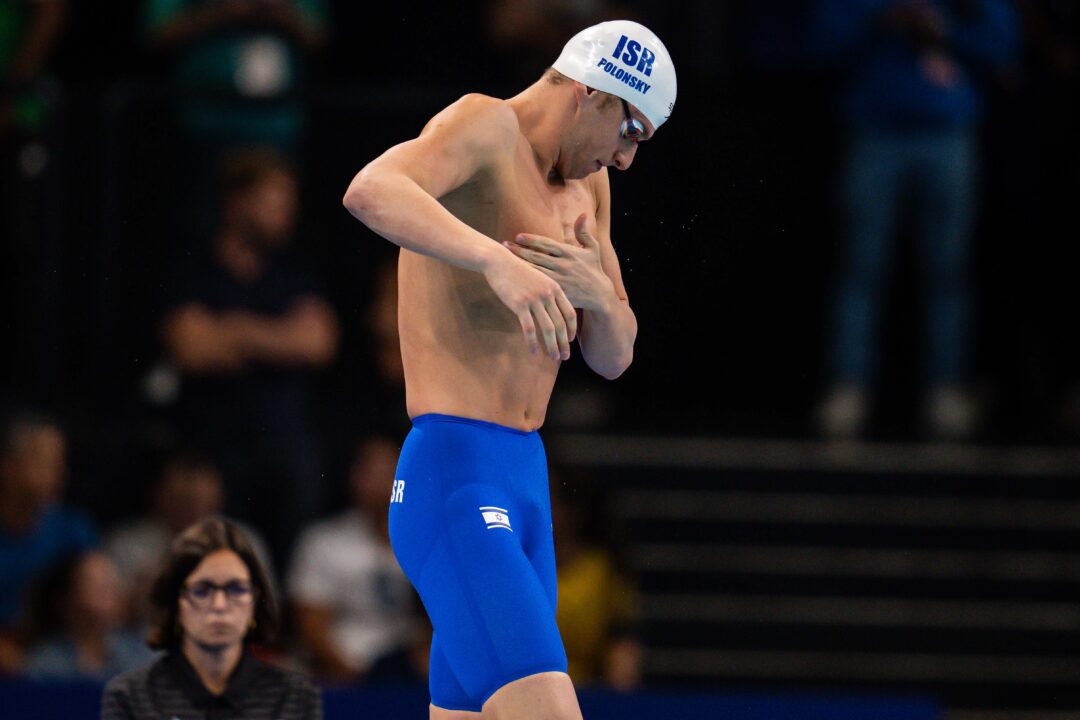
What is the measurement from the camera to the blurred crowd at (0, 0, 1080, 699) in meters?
8.24

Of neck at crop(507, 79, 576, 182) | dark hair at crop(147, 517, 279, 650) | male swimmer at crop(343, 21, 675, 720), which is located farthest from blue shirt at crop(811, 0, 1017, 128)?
dark hair at crop(147, 517, 279, 650)

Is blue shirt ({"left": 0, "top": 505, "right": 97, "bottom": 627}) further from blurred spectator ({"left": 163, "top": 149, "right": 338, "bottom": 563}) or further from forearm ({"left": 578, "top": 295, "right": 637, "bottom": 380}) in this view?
forearm ({"left": 578, "top": 295, "right": 637, "bottom": 380})

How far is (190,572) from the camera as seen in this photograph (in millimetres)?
5648

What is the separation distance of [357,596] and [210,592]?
8.93 feet

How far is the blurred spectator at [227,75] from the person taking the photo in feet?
28.2

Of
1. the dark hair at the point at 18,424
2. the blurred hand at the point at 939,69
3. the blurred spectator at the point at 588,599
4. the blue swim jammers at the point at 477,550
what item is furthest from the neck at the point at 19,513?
the blurred hand at the point at 939,69

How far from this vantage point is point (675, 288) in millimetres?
8797

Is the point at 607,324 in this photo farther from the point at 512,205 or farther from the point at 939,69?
the point at 939,69

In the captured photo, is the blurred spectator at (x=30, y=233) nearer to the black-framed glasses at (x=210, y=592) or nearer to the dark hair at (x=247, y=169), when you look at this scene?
the dark hair at (x=247, y=169)

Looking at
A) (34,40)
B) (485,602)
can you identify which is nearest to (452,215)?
(485,602)

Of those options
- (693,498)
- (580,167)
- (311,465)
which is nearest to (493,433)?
(580,167)

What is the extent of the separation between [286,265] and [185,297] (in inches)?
18.9

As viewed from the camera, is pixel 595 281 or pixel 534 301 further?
pixel 595 281

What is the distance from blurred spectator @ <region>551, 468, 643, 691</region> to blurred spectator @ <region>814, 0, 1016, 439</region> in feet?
6.24
